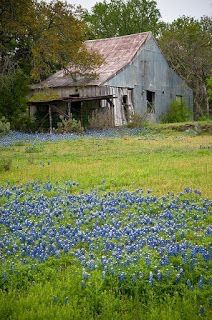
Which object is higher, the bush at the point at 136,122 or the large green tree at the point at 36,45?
the large green tree at the point at 36,45

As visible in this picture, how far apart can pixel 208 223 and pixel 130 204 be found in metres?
1.69

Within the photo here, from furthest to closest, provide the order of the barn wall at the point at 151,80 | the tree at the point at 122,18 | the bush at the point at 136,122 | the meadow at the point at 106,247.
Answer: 1. the tree at the point at 122,18
2. the barn wall at the point at 151,80
3. the bush at the point at 136,122
4. the meadow at the point at 106,247

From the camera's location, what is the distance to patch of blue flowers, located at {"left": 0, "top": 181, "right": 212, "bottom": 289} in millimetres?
4996

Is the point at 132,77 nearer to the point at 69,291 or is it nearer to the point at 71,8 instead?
the point at 71,8

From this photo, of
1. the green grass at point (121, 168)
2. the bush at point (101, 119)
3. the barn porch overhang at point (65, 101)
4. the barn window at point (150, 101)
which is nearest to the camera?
the green grass at point (121, 168)

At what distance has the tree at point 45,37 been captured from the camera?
92.2 ft

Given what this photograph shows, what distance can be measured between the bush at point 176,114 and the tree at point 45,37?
954 centimetres

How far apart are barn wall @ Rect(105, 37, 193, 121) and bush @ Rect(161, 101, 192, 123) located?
65cm

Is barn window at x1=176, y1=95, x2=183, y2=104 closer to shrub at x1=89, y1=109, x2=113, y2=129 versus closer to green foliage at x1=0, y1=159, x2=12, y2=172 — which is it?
shrub at x1=89, y1=109, x2=113, y2=129

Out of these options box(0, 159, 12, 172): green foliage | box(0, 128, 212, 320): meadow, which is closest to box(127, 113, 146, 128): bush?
box(0, 159, 12, 172): green foliage

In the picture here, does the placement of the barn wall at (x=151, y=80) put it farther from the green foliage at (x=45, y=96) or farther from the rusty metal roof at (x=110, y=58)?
the green foliage at (x=45, y=96)

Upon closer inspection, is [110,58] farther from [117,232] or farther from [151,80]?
[117,232]

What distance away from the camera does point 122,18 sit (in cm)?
5969

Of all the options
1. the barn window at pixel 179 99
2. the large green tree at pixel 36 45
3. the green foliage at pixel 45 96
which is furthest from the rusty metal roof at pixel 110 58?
the barn window at pixel 179 99
